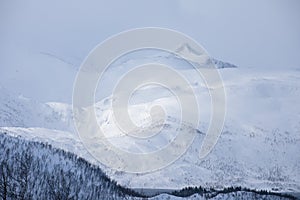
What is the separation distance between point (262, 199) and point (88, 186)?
5620 cm

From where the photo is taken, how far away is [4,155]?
156500mm

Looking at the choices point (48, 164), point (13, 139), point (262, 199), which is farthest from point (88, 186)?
point (262, 199)

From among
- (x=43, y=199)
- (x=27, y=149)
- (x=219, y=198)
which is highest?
(x=27, y=149)

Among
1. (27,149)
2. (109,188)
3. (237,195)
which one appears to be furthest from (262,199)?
(27,149)

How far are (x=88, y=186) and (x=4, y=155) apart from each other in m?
28.2

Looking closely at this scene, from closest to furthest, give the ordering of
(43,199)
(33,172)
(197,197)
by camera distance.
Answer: (43,199), (33,172), (197,197)

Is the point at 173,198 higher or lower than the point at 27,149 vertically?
lower

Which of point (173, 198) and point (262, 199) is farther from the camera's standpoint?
point (262, 199)

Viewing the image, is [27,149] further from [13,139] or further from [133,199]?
[133,199]

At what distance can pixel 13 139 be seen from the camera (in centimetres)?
18312

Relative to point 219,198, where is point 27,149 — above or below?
above

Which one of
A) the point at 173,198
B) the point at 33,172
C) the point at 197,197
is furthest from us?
the point at 197,197

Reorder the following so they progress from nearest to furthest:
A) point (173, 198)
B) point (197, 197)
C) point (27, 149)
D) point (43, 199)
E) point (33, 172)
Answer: point (43, 199) < point (173, 198) < point (33, 172) < point (197, 197) < point (27, 149)

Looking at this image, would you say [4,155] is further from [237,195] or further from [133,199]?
[237,195]
